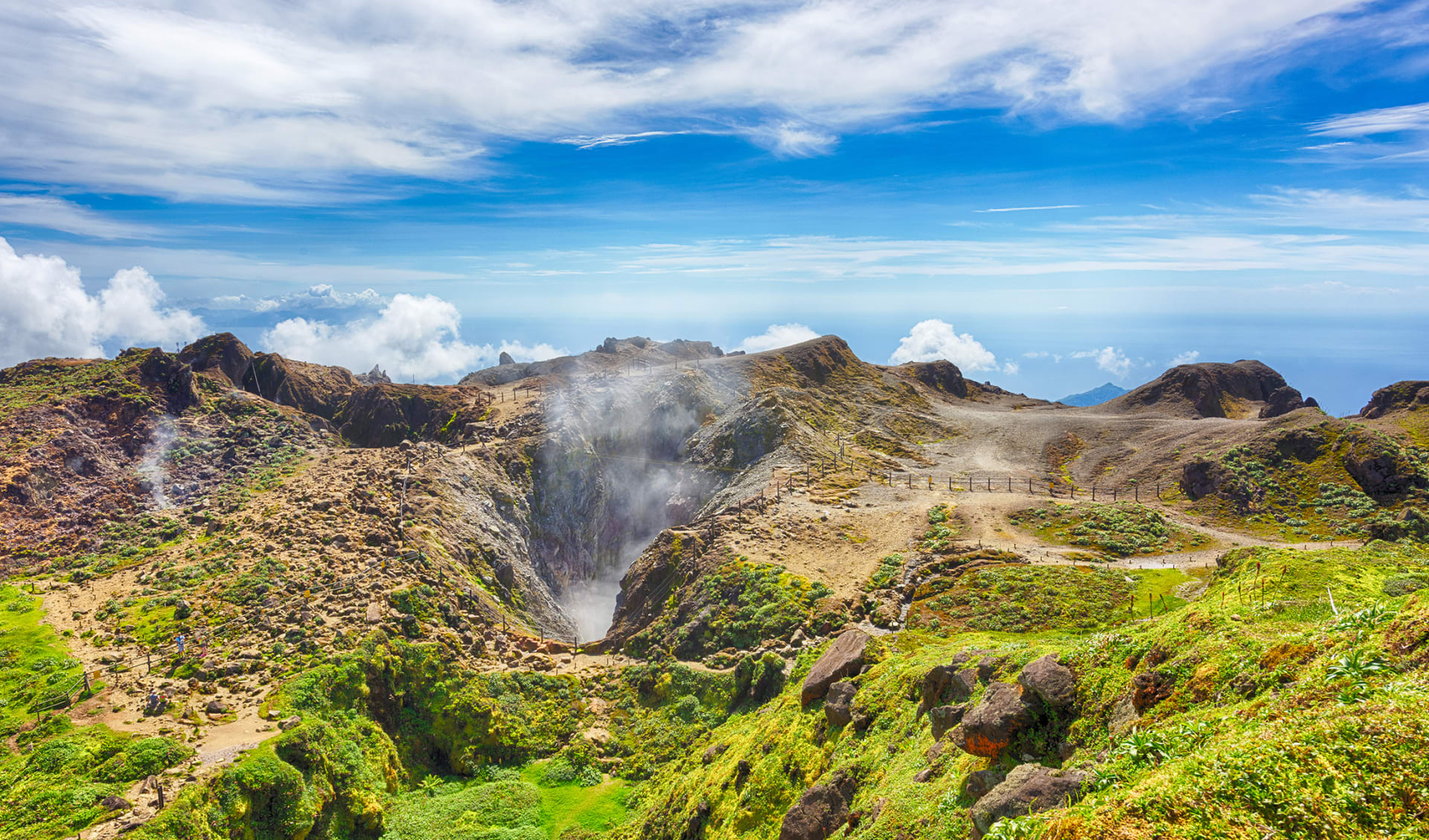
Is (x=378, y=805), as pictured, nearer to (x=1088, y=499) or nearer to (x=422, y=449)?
(x=422, y=449)

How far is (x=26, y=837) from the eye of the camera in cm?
2167

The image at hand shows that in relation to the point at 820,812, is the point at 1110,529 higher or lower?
lower

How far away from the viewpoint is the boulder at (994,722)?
1413 centimetres

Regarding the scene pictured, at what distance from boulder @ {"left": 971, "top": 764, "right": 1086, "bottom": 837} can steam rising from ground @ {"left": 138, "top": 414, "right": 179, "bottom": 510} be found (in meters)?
63.4

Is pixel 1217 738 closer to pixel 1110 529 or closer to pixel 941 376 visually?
pixel 1110 529

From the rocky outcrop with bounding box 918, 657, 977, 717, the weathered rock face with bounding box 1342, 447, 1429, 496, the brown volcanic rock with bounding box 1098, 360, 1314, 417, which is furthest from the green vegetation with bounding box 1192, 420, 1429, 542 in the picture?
the rocky outcrop with bounding box 918, 657, 977, 717

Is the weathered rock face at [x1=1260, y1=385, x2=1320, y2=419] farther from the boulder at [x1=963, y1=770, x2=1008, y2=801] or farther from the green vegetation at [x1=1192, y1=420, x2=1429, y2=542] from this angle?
the boulder at [x1=963, y1=770, x2=1008, y2=801]

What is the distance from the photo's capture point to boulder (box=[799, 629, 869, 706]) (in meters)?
24.9

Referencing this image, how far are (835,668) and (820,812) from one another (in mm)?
7148

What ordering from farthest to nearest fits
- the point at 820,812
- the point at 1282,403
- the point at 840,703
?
the point at 1282,403, the point at 840,703, the point at 820,812

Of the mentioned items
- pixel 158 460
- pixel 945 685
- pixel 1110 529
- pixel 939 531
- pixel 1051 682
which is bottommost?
pixel 1110 529

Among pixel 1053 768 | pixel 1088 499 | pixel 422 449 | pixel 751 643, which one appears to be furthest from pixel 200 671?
pixel 1088 499

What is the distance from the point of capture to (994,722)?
46.6 feet

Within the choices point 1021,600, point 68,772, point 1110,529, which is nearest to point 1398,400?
point 1110,529
